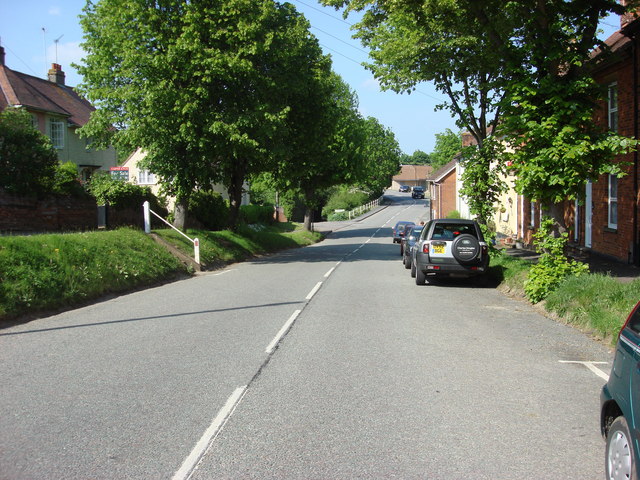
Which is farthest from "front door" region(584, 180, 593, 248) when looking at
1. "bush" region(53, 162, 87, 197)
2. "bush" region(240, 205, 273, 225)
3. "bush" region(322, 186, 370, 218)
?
"bush" region(322, 186, 370, 218)

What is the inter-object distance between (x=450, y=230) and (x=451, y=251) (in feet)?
3.18

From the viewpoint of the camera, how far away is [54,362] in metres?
7.21

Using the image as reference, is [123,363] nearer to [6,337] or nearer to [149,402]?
[149,402]

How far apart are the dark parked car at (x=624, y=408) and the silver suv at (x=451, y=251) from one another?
35.3 feet

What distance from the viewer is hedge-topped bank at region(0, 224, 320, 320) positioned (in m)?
11.0

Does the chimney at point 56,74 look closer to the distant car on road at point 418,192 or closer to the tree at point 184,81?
the tree at point 184,81

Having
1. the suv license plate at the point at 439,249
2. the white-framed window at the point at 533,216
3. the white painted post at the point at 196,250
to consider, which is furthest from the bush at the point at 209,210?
the suv license plate at the point at 439,249

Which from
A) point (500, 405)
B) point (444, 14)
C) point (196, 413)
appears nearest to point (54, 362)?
point (196, 413)

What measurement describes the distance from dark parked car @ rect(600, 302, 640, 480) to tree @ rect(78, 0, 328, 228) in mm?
16675

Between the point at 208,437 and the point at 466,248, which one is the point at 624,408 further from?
the point at 466,248

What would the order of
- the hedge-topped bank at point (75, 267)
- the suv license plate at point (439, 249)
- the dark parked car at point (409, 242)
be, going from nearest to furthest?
1. the hedge-topped bank at point (75, 267)
2. the suv license plate at point (439, 249)
3. the dark parked car at point (409, 242)

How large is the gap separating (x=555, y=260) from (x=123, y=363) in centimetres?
855

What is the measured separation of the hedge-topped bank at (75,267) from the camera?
10992 mm

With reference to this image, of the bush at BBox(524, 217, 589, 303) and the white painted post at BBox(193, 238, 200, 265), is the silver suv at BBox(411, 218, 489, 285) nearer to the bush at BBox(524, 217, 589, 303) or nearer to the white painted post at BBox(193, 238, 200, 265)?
the bush at BBox(524, 217, 589, 303)
